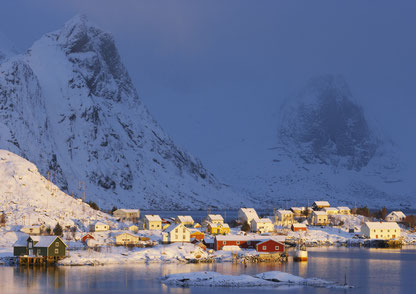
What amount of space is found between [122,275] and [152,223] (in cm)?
5026

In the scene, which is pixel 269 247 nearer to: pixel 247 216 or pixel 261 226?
pixel 261 226

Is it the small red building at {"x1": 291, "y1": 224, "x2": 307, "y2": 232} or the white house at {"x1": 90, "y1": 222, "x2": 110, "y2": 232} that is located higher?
the white house at {"x1": 90, "y1": 222, "x2": 110, "y2": 232}

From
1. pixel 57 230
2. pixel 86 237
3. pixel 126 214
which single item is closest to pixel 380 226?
pixel 126 214

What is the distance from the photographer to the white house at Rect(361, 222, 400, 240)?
12788 cm

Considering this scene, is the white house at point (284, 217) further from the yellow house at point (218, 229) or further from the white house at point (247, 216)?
the yellow house at point (218, 229)

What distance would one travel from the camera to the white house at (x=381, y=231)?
5034 inches

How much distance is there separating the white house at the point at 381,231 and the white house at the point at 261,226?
16.0 meters

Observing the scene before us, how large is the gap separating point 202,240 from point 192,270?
2683 cm

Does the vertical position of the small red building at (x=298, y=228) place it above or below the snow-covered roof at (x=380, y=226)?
below

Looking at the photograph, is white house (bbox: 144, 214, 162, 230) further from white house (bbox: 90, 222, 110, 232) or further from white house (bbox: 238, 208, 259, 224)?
white house (bbox: 238, 208, 259, 224)

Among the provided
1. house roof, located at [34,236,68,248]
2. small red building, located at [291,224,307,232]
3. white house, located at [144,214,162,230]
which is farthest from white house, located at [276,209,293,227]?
house roof, located at [34,236,68,248]

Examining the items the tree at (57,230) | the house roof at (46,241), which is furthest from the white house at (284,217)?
the house roof at (46,241)

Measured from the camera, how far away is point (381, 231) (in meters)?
129

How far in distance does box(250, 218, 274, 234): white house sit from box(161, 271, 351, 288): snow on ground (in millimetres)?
56853
